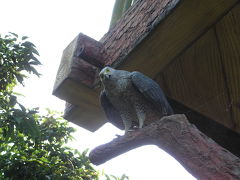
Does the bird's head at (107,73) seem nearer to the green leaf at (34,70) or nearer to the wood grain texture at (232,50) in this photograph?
the wood grain texture at (232,50)

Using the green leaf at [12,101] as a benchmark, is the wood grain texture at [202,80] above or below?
below

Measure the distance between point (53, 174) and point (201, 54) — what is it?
2.55m

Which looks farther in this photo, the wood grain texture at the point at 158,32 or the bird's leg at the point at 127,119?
the bird's leg at the point at 127,119

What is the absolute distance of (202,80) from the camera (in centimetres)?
151

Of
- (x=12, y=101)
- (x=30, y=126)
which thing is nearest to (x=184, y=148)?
(x=30, y=126)

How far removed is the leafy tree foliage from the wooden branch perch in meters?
2.27

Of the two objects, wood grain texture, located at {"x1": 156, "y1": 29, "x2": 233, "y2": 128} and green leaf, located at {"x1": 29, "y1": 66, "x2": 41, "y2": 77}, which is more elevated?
green leaf, located at {"x1": 29, "y1": 66, "x2": 41, "y2": 77}

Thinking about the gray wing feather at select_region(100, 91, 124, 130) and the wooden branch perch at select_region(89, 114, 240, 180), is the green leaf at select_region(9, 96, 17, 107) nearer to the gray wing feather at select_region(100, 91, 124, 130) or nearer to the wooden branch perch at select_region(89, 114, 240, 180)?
the gray wing feather at select_region(100, 91, 124, 130)

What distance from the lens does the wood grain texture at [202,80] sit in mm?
1448

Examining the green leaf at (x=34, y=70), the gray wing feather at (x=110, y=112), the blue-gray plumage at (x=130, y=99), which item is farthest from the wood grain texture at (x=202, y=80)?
the green leaf at (x=34, y=70)

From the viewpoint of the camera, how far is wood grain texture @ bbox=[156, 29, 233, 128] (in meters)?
1.45

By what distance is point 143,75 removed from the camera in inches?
57.4

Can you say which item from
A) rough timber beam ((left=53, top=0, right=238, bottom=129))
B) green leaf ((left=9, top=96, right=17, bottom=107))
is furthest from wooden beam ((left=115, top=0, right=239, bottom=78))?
green leaf ((left=9, top=96, right=17, bottom=107))

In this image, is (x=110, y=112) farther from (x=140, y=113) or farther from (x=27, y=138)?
(x=27, y=138)
